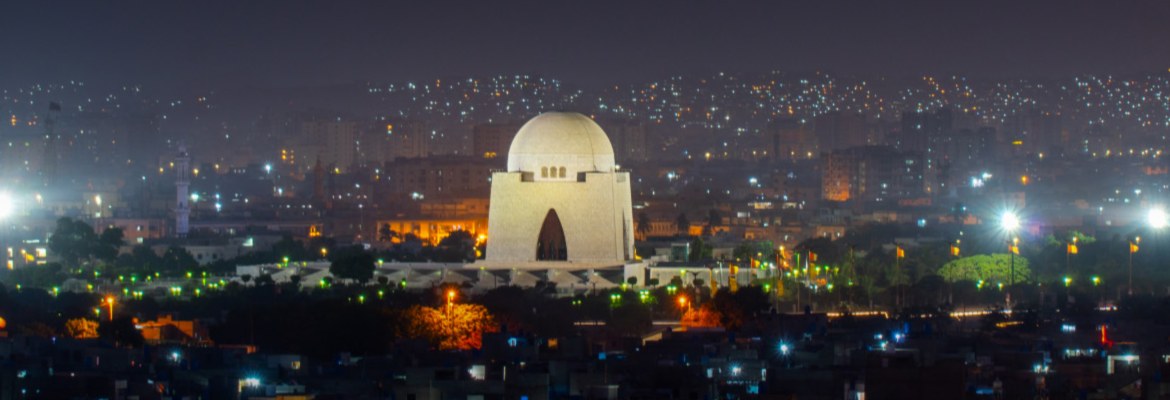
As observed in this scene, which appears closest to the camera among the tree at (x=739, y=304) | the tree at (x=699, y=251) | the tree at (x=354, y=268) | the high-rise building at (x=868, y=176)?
the tree at (x=739, y=304)

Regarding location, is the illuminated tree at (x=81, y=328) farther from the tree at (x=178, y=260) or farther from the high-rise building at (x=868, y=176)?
the high-rise building at (x=868, y=176)

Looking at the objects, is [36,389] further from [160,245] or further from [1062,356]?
[160,245]

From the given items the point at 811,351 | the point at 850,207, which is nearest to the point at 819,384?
the point at 811,351

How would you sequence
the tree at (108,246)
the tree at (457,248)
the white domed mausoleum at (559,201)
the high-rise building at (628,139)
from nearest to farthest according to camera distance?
the white domed mausoleum at (559,201)
the tree at (457,248)
the tree at (108,246)
the high-rise building at (628,139)

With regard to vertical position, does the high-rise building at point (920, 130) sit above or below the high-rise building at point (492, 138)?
above

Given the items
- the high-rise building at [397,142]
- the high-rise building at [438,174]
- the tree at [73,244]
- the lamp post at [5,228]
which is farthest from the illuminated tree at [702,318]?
the high-rise building at [397,142]

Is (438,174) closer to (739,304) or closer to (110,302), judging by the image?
(110,302)

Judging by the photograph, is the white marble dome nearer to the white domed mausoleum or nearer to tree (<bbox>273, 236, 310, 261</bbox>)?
the white domed mausoleum
